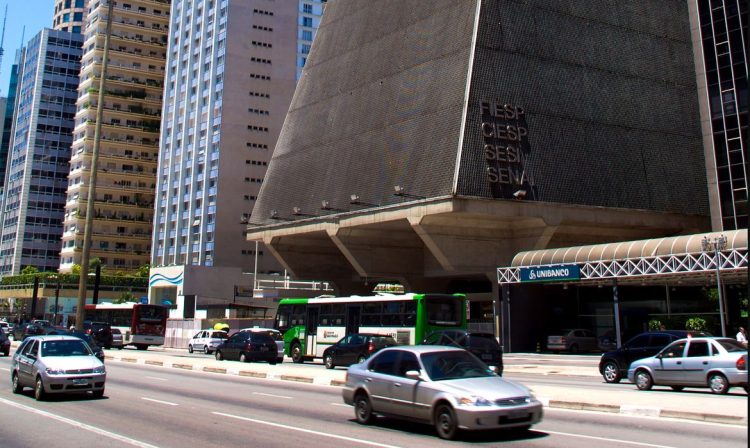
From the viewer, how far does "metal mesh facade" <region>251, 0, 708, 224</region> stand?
1955 inches

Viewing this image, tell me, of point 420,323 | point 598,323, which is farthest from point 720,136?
point 420,323

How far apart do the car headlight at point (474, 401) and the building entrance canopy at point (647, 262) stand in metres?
23.8

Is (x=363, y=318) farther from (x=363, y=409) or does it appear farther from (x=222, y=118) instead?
(x=222, y=118)

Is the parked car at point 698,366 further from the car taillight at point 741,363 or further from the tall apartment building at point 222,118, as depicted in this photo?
the tall apartment building at point 222,118

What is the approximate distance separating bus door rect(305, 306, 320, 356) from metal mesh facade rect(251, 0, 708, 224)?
15.1 meters

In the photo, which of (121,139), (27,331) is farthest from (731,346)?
(121,139)

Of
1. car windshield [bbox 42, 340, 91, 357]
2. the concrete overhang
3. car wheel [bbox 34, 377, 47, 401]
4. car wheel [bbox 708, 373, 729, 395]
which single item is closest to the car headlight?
car wheel [bbox 708, 373, 729, 395]

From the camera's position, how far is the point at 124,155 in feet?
363

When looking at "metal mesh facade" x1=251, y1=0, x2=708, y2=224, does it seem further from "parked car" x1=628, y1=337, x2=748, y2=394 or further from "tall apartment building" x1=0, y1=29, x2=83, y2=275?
"tall apartment building" x1=0, y1=29, x2=83, y2=275

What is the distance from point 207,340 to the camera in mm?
51062

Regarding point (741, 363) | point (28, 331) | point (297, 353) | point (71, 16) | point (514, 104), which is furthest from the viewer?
point (71, 16)

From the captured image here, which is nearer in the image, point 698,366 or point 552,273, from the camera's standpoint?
point 698,366

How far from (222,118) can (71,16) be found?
2174 inches

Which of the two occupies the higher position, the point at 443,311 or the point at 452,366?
the point at 443,311
